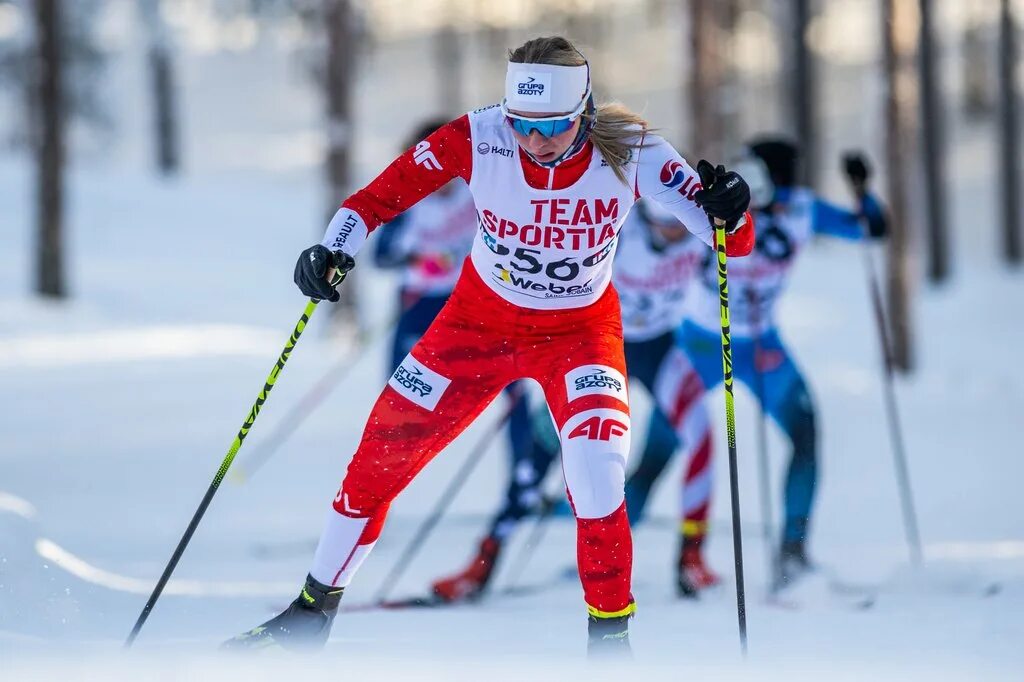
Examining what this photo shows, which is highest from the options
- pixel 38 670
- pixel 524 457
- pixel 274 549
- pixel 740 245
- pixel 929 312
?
pixel 740 245

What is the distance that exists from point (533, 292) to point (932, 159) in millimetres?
19203

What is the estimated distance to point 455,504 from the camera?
7973 mm

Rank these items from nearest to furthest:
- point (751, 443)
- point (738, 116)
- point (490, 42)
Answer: point (751, 443), point (738, 116), point (490, 42)

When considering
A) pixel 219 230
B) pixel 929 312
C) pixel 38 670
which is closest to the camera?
pixel 38 670

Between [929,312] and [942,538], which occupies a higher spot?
[942,538]

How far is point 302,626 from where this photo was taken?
397 cm

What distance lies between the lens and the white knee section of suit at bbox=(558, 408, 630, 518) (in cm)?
377

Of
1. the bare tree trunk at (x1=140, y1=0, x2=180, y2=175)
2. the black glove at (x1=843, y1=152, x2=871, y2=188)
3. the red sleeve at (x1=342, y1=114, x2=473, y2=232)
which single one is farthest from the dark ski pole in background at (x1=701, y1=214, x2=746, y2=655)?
Answer: the bare tree trunk at (x1=140, y1=0, x2=180, y2=175)

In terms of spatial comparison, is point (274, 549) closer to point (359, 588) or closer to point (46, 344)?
point (359, 588)

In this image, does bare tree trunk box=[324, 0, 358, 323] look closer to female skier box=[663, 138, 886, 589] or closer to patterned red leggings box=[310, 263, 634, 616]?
female skier box=[663, 138, 886, 589]

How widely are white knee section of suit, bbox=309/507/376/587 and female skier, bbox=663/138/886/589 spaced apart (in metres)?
2.31

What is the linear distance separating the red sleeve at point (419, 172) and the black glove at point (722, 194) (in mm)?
733

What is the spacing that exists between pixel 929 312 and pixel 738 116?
14.7 metres

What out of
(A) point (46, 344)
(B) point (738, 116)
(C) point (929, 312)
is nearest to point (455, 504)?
(A) point (46, 344)
